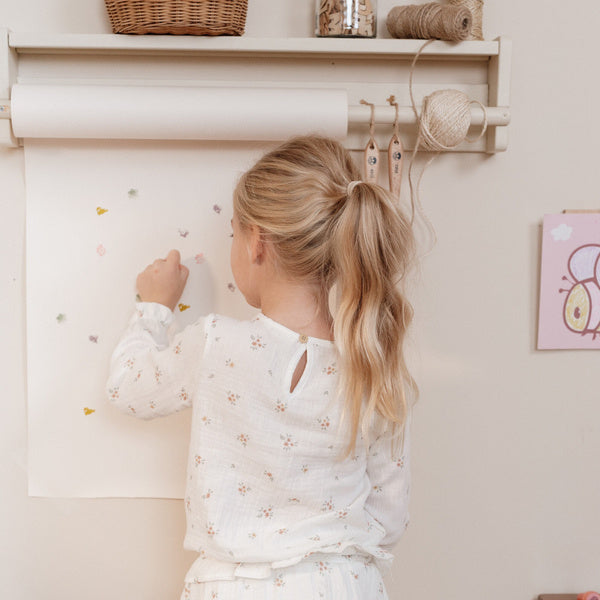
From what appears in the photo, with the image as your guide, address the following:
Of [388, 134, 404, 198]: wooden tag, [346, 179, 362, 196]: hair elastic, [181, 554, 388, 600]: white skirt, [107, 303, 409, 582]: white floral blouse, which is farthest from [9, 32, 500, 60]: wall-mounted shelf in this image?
[181, 554, 388, 600]: white skirt

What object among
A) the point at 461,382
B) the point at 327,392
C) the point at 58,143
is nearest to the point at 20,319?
the point at 58,143

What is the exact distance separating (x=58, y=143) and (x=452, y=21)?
52 centimetres

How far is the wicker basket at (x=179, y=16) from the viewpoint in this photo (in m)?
0.90

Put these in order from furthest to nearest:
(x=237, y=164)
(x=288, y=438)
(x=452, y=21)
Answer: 1. (x=237, y=164)
2. (x=452, y=21)
3. (x=288, y=438)

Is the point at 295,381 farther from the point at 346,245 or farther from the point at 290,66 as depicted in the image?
the point at 290,66

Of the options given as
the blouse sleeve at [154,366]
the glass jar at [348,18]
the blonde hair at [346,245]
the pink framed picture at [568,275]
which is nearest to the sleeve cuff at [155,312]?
the blouse sleeve at [154,366]

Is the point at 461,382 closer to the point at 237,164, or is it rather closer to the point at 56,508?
the point at 237,164

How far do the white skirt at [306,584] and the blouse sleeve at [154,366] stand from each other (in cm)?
20

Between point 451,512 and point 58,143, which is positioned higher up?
point 58,143

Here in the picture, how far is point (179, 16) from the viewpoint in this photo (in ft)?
2.94

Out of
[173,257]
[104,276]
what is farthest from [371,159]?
[104,276]

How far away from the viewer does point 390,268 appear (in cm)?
82

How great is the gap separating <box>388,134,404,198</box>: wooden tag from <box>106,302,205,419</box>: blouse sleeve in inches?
12.6

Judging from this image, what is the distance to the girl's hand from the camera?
99 centimetres
